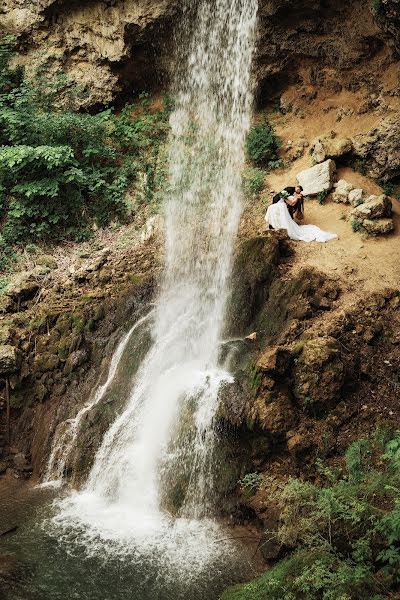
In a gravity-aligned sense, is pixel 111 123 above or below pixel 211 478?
above

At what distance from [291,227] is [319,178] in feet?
5.00

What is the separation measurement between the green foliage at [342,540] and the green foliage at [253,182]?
6.36 m

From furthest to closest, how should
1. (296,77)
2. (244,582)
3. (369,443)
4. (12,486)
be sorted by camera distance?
(296,77) → (12,486) → (369,443) → (244,582)

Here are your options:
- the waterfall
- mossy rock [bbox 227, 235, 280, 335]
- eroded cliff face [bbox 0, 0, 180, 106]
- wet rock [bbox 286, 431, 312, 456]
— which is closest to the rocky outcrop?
Answer: the waterfall

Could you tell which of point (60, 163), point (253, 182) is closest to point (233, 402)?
point (253, 182)

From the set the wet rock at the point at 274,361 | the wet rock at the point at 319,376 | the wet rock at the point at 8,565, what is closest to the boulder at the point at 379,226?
the wet rock at the point at 319,376

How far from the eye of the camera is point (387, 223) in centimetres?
877

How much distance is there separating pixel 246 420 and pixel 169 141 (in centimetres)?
763

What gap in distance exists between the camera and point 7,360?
8562mm

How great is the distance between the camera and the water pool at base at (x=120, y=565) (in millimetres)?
5305

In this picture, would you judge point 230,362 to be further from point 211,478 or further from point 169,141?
point 169,141

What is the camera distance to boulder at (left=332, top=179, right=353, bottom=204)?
9.69 meters

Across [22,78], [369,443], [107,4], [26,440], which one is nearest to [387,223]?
[369,443]

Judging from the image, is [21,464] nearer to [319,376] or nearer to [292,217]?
[319,376]
